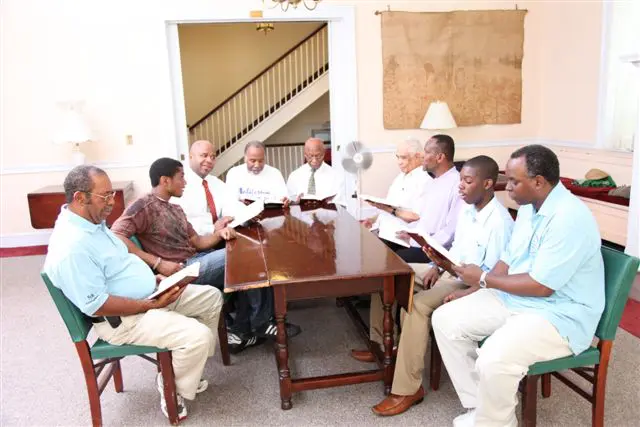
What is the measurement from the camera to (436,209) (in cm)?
278

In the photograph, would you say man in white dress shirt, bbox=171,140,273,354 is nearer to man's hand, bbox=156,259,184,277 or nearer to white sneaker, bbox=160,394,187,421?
man's hand, bbox=156,259,184,277

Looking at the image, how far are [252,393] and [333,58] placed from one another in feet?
12.1

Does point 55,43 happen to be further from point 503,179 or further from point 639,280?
point 639,280

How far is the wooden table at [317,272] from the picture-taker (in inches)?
80.0

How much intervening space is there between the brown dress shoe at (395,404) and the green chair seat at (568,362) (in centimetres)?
60

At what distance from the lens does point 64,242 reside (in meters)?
1.87

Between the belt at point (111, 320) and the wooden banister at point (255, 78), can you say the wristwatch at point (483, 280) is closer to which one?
the belt at point (111, 320)

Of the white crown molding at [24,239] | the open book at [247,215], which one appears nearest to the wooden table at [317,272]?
the open book at [247,215]

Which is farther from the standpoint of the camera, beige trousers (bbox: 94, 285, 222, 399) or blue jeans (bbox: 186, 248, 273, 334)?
blue jeans (bbox: 186, 248, 273, 334)

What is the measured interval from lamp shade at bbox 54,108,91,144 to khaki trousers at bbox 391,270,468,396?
12.3ft

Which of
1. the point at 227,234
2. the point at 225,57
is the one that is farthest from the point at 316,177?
the point at 225,57

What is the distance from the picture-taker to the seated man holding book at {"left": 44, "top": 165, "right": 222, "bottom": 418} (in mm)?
1871

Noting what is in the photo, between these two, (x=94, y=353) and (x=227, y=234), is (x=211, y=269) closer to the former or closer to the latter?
(x=227, y=234)

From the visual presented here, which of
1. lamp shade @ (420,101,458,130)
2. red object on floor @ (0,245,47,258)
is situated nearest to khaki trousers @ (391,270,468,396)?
lamp shade @ (420,101,458,130)
